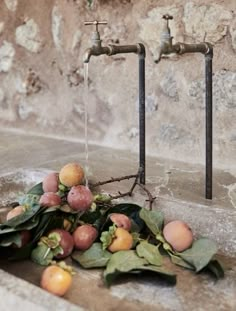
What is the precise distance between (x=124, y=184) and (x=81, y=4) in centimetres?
79

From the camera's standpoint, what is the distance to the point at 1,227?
0.77 m

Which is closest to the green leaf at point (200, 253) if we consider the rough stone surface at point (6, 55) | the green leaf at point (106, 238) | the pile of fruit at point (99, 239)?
the pile of fruit at point (99, 239)

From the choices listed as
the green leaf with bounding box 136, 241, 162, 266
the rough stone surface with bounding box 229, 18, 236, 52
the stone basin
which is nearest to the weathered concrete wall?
the rough stone surface with bounding box 229, 18, 236, 52

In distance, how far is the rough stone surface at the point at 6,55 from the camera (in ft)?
6.22

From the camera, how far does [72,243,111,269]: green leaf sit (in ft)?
2.54

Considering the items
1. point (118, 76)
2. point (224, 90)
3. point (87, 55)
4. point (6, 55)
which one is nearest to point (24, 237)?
point (87, 55)

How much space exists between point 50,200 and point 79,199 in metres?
0.05

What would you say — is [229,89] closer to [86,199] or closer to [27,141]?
[86,199]

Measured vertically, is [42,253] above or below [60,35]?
below

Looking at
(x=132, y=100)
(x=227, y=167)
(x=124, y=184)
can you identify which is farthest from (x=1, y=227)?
(x=132, y=100)

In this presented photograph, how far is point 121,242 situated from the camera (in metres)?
0.78

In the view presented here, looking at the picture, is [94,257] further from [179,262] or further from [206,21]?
[206,21]

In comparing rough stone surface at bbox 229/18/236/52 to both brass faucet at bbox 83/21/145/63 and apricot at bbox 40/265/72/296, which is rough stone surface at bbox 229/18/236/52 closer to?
brass faucet at bbox 83/21/145/63

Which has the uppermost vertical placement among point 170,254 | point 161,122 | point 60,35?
point 60,35
